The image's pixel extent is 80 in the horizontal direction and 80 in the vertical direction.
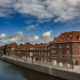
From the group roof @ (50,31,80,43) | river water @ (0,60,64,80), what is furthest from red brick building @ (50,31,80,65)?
river water @ (0,60,64,80)

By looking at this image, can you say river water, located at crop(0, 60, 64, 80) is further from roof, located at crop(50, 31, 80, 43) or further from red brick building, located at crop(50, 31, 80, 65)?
roof, located at crop(50, 31, 80, 43)

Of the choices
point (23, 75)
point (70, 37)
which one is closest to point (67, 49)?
point (70, 37)

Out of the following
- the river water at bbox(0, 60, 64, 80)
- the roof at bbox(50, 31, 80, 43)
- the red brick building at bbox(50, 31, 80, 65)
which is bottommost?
the river water at bbox(0, 60, 64, 80)

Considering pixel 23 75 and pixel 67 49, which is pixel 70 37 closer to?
pixel 67 49

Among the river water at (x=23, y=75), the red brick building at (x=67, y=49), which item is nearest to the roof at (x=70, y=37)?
the red brick building at (x=67, y=49)

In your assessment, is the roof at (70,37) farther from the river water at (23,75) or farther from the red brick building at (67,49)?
the river water at (23,75)

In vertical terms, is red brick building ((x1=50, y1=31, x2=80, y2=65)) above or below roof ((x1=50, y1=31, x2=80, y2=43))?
below

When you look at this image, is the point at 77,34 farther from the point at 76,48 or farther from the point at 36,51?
the point at 36,51

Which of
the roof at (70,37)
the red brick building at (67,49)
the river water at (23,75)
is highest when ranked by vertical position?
the roof at (70,37)

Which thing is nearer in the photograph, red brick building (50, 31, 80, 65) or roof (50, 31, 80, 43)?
red brick building (50, 31, 80, 65)

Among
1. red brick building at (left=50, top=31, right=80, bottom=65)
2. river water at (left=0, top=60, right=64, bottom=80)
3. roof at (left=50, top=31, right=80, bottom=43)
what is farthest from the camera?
roof at (left=50, top=31, right=80, bottom=43)

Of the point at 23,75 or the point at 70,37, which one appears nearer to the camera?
the point at 23,75

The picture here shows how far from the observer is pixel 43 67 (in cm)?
4819

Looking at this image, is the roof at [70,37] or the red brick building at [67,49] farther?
the roof at [70,37]
